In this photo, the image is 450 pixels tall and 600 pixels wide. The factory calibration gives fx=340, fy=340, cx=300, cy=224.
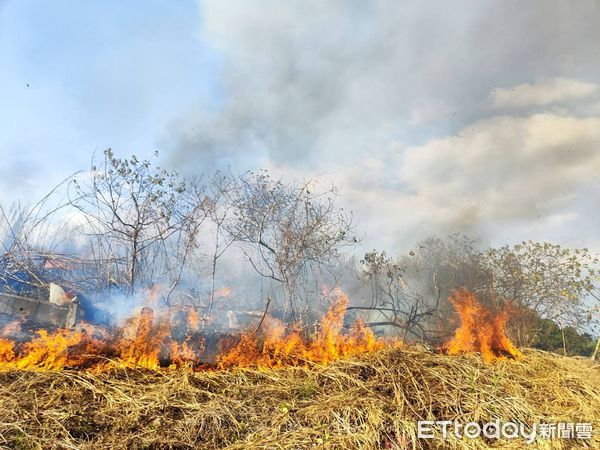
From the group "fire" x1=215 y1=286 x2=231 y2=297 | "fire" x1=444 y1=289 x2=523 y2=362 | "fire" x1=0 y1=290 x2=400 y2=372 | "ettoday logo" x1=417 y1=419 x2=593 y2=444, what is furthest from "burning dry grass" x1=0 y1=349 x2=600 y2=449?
"fire" x1=215 y1=286 x2=231 y2=297

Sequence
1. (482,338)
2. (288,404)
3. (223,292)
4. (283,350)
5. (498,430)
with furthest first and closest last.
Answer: (223,292) → (482,338) → (283,350) → (288,404) → (498,430)

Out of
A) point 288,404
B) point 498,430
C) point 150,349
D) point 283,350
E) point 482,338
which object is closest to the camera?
point 498,430

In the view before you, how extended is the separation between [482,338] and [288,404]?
14.3 feet

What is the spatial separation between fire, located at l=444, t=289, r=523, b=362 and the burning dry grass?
1.11 metres

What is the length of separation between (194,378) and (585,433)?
4401 mm

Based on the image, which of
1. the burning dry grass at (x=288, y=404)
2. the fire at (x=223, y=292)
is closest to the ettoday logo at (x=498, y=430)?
the burning dry grass at (x=288, y=404)

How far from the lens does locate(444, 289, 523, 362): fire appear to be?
5.91 metres

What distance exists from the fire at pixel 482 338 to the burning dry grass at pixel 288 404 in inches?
43.6

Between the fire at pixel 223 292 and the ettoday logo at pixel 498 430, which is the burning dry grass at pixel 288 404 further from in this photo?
the fire at pixel 223 292

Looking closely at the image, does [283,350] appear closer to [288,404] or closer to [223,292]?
[288,404]

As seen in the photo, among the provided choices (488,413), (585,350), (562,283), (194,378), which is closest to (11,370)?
(194,378)

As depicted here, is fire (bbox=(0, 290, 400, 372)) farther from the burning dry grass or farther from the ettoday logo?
the ettoday logo

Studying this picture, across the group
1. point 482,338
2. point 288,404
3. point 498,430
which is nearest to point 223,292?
point 482,338

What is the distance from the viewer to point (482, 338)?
20.6ft
